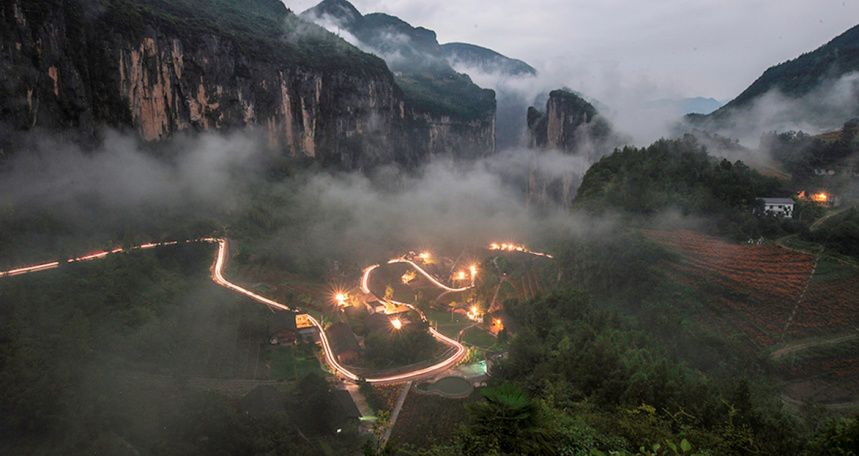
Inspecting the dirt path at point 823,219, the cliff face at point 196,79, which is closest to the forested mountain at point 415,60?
the cliff face at point 196,79

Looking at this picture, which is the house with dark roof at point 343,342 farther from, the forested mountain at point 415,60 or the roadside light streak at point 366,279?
the forested mountain at point 415,60

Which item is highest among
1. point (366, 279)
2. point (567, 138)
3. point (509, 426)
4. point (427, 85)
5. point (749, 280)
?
point (427, 85)

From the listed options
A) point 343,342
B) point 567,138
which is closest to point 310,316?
point 343,342

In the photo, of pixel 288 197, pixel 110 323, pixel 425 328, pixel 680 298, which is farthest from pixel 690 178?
pixel 288 197

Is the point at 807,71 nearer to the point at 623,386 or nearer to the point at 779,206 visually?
the point at 779,206

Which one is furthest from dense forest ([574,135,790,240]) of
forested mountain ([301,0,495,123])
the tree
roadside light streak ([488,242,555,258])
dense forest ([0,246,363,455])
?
forested mountain ([301,0,495,123])

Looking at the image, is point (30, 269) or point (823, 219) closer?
point (823, 219)

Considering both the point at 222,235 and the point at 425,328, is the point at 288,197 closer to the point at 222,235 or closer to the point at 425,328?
the point at 222,235

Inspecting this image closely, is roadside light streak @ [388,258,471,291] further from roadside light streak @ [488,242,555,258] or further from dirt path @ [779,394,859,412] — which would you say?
dirt path @ [779,394,859,412]
